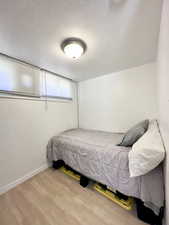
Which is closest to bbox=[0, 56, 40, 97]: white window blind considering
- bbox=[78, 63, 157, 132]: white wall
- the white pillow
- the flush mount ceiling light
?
the flush mount ceiling light

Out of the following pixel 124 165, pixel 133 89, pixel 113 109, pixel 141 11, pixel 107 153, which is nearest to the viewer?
pixel 141 11

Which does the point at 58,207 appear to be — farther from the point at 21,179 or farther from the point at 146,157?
the point at 146,157

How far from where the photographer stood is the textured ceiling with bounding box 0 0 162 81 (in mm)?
923

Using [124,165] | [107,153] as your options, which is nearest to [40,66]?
[107,153]

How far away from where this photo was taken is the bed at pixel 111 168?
987mm

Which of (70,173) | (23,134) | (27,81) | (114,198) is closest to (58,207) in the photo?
(70,173)

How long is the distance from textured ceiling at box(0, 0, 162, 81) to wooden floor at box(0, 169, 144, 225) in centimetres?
220

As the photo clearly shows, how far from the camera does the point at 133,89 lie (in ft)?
7.45

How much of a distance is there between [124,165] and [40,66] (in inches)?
90.5

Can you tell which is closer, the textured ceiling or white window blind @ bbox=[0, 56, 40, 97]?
the textured ceiling

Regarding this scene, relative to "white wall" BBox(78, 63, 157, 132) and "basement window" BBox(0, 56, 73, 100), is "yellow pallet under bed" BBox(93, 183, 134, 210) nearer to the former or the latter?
"white wall" BBox(78, 63, 157, 132)

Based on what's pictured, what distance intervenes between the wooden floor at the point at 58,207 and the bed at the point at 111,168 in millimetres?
264

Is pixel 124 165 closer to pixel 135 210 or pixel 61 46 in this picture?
pixel 135 210

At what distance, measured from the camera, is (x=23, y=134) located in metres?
1.83
